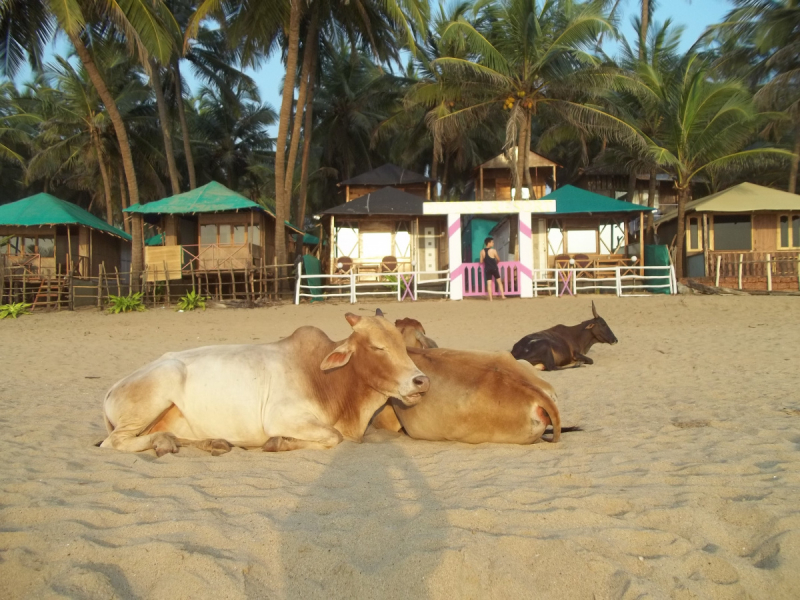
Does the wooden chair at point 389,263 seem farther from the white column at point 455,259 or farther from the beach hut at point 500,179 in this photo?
the beach hut at point 500,179

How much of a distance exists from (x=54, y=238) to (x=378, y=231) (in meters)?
13.1

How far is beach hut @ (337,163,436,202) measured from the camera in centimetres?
3011

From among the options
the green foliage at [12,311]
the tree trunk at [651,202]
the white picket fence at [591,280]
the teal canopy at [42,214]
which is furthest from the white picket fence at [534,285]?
the teal canopy at [42,214]

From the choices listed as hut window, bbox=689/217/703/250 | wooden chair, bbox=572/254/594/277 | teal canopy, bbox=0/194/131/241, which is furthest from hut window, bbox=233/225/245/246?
hut window, bbox=689/217/703/250

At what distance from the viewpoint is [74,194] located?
45719mm

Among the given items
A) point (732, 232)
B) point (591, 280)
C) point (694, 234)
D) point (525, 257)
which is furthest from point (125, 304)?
point (732, 232)

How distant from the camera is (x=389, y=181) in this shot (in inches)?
1187

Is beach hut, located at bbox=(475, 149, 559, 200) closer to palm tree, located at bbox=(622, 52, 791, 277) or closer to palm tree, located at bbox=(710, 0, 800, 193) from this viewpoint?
palm tree, located at bbox=(622, 52, 791, 277)

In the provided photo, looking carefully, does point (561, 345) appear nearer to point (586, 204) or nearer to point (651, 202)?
point (586, 204)

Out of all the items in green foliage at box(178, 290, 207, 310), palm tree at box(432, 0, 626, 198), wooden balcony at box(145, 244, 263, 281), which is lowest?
A: green foliage at box(178, 290, 207, 310)

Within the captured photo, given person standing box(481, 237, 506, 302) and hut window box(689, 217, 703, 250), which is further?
hut window box(689, 217, 703, 250)

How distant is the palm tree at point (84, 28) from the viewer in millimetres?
19281

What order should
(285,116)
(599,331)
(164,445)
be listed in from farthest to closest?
(285,116) < (599,331) < (164,445)

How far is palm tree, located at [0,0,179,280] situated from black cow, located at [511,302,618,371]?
15414mm
